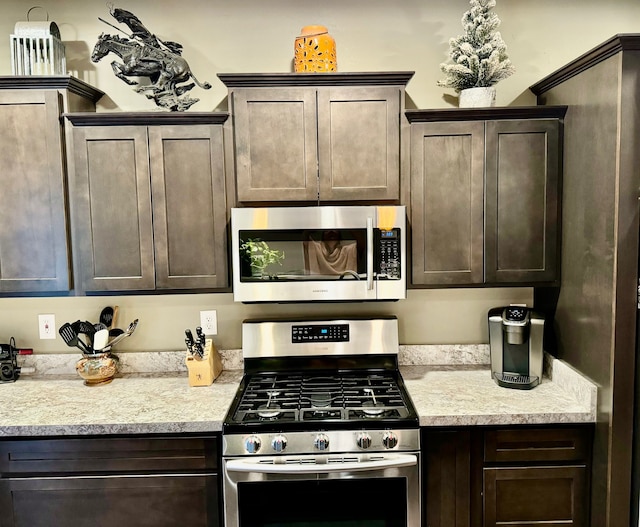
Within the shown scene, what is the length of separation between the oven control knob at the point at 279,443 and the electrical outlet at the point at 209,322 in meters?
0.84

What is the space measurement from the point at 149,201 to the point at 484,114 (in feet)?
4.95

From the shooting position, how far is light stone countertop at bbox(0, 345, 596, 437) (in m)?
1.89

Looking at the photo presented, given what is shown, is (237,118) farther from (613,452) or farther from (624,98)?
(613,452)

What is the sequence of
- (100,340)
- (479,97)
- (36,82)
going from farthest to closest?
(100,340)
(479,97)
(36,82)

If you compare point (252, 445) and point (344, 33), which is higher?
point (344, 33)

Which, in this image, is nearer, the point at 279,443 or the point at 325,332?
the point at 279,443

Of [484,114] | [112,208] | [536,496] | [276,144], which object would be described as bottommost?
[536,496]

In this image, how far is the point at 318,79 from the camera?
6.89 feet

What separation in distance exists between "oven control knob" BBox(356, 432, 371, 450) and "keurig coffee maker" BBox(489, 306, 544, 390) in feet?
2.42

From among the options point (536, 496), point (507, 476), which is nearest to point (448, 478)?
point (507, 476)

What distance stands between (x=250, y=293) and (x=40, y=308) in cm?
118

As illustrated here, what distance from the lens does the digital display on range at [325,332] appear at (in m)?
2.40

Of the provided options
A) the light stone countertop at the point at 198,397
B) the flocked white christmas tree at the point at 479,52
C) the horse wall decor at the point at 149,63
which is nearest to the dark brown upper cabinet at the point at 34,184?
the horse wall decor at the point at 149,63

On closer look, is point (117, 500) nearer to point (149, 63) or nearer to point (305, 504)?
point (305, 504)
